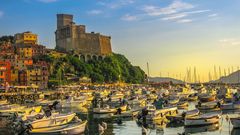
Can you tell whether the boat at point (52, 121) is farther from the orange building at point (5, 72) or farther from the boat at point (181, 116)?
the orange building at point (5, 72)

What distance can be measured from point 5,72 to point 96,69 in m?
56.7

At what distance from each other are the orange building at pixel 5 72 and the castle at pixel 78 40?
58.2 meters

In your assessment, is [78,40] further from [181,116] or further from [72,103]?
[181,116]

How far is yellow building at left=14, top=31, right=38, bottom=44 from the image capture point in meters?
Answer: 141

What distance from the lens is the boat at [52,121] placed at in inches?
1376

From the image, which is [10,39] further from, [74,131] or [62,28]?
[74,131]

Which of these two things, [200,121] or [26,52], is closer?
[200,121]

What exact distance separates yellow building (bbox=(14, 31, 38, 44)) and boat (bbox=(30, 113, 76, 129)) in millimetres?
105307

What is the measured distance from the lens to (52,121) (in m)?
36.8

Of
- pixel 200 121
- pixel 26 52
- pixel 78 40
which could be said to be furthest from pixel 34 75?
pixel 200 121

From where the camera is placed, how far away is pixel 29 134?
3325cm

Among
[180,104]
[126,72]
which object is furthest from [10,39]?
[180,104]

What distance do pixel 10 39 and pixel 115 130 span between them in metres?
123

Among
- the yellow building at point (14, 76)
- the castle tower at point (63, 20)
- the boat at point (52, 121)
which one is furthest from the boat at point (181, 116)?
the castle tower at point (63, 20)
